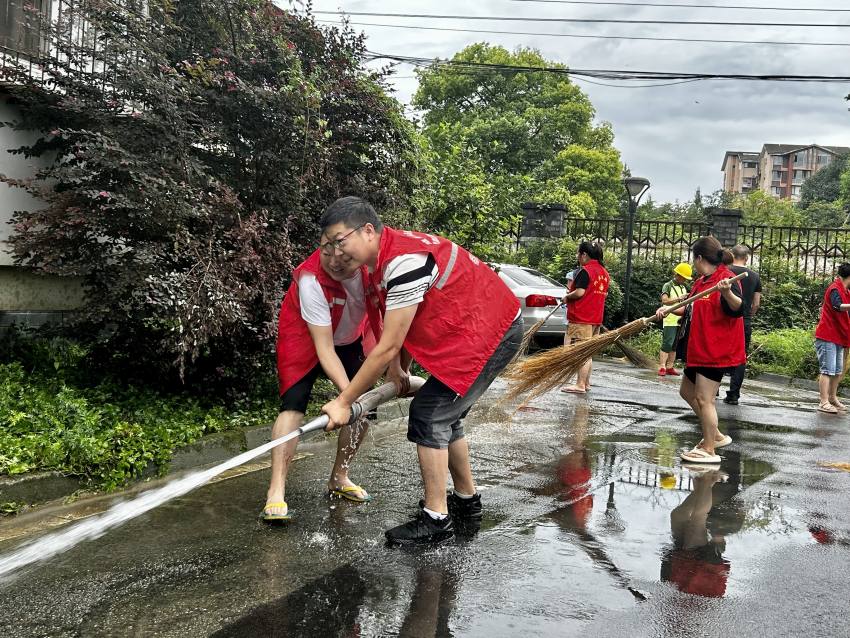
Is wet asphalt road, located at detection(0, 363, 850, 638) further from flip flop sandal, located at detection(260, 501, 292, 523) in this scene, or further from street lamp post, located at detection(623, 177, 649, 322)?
street lamp post, located at detection(623, 177, 649, 322)

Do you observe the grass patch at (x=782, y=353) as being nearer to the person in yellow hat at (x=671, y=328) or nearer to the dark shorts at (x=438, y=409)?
the person in yellow hat at (x=671, y=328)

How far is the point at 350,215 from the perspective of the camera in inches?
164

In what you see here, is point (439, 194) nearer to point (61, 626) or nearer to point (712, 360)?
point (712, 360)

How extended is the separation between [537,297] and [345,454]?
9470 mm

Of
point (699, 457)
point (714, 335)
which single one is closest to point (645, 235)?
point (714, 335)

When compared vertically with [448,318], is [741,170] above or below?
above

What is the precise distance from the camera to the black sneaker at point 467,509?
4.82 m

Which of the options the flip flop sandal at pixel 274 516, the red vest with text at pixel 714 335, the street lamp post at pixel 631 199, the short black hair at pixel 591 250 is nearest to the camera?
the flip flop sandal at pixel 274 516

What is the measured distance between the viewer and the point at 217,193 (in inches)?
242

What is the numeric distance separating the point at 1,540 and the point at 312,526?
4.98 feet

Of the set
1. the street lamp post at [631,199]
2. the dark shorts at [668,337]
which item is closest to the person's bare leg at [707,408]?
the dark shorts at [668,337]

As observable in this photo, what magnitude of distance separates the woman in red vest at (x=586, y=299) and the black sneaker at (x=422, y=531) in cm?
606

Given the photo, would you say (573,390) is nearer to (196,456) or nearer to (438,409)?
(196,456)

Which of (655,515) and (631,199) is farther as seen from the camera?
(631,199)
